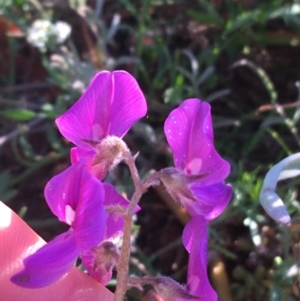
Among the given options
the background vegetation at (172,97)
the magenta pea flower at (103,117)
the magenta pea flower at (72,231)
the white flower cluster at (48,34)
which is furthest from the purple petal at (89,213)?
the white flower cluster at (48,34)

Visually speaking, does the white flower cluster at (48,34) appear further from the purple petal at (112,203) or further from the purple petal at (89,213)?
the purple petal at (89,213)

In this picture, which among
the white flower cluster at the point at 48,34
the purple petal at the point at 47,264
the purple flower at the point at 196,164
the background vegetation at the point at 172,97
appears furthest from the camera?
the white flower cluster at the point at 48,34

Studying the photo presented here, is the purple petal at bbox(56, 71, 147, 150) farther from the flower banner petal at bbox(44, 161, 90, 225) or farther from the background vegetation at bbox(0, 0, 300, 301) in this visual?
the background vegetation at bbox(0, 0, 300, 301)

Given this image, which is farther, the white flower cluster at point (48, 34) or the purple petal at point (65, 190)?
the white flower cluster at point (48, 34)

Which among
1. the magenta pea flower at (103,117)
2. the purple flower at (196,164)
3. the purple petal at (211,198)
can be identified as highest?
the magenta pea flower at (103,117)

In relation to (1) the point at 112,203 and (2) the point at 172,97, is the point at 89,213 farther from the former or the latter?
(2) the point at 172,97

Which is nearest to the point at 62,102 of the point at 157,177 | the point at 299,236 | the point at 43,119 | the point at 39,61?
the point at 43,119

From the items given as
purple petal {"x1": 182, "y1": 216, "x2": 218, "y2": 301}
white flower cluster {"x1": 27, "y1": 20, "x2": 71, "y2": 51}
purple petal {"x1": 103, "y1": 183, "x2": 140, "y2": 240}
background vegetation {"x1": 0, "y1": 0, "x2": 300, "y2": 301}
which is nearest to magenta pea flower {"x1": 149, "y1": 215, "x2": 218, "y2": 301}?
purple petal {"x1": 182, "y1": 216, "x2": 218, "y2": 301}

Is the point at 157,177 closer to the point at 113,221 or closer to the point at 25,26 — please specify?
the point at 113,221
